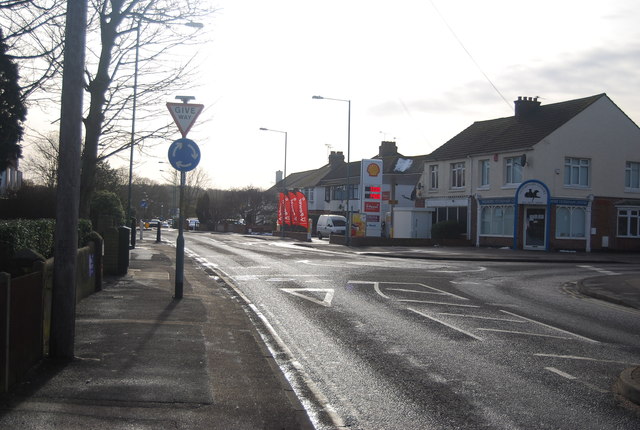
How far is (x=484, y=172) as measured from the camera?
41781 millimetres

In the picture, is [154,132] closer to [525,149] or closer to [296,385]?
[296,385]

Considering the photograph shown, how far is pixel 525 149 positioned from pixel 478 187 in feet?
14.9

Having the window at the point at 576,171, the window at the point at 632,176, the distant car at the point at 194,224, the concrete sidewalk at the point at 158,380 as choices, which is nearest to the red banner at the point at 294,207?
the window at the point at 576,171

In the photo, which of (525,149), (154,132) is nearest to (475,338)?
(154,132)

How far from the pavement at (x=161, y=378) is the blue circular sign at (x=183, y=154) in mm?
2720

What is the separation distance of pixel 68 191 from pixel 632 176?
130 ft

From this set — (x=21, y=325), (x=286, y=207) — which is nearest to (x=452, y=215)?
(x=286, y=207)

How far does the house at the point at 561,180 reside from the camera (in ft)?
124

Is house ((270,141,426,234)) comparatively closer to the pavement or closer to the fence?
the pavement

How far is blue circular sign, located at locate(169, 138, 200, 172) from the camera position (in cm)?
1295

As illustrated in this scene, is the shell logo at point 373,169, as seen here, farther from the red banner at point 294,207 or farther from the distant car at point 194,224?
the distant car at point 194,224

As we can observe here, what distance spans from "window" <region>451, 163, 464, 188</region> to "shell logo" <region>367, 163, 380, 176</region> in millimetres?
5438

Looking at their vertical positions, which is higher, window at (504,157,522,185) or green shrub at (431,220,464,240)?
window at (504,157,522,185)

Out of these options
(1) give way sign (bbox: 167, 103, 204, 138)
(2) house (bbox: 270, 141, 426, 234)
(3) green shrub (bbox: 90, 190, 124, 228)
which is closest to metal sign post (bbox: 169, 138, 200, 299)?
(1) give way sign (bbox: 167, 103, 204, 138)
